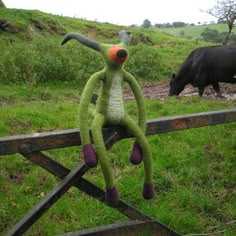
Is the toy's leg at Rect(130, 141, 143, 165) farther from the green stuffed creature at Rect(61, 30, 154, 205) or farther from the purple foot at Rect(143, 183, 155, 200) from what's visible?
the purple foot at Rect(143, 183, 155, 200)

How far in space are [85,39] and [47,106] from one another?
5.94m

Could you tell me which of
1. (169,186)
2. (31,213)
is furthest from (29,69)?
(31,213)

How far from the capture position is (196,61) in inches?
471

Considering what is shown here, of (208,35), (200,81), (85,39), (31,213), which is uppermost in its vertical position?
(85,39)

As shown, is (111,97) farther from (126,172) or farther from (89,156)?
(126,172)

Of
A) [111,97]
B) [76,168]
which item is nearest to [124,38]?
[111,97]

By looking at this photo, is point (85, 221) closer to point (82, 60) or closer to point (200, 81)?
point (200, 81)

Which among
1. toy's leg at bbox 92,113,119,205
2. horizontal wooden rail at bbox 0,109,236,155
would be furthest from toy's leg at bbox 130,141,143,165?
toy's leg at bbox 92,113,119,205

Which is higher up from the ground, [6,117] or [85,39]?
[85,39]

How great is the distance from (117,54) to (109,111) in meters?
0.47

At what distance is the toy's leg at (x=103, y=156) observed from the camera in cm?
318

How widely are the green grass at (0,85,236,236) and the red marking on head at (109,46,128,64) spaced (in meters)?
2.26

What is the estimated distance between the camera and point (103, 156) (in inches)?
125

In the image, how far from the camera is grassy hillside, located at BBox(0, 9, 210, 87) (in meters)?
12.4
